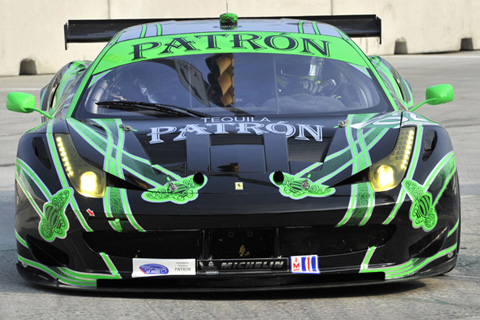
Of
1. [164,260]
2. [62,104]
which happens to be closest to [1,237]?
[62,104]

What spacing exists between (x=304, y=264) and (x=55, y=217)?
3.42ft

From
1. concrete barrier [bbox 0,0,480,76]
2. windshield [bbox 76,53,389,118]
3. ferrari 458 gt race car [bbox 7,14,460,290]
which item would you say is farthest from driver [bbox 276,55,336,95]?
concrete barrier [bbox 0,0,480,76]

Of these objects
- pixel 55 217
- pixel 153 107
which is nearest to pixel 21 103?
pixel 153 107

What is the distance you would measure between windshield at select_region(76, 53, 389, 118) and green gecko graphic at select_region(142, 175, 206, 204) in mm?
864

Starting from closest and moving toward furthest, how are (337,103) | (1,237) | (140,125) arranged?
(140,125) → (337,103) → (1,237)

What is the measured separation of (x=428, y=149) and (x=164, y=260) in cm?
127

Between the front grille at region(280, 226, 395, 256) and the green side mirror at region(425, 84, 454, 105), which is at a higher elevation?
the green side mirror at region(425, 84, 454, 105)

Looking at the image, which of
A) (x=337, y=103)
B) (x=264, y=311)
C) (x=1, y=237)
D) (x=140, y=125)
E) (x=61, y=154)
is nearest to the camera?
(x=264, y=311)

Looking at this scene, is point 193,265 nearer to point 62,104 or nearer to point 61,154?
point 61,154

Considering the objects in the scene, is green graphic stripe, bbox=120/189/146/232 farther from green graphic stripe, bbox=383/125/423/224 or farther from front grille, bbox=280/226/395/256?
green graphic stripe, bbox=383/125/423/224

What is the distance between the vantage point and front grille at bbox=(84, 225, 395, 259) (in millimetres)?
4266

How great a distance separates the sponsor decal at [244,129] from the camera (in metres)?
4.71

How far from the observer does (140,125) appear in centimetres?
491

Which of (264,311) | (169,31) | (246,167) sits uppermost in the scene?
(169,31)
